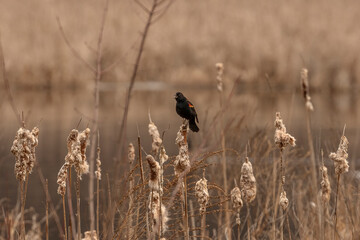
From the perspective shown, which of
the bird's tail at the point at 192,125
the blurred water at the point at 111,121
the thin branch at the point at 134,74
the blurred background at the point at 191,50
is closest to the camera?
the thin branch at the point at 134,74

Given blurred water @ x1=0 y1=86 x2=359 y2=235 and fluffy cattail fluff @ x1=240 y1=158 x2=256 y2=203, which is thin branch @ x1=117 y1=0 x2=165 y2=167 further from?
blurred water @ x1=0 y1=86 x2=359 y2=235

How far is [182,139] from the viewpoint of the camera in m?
2.41

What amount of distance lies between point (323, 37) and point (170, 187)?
30.6m

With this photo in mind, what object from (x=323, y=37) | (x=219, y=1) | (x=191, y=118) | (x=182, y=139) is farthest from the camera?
(x=219, y=1)

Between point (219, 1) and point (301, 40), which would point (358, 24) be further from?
point (219, 1)

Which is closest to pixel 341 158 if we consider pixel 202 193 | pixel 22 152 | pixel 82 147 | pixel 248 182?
pixel 248 182

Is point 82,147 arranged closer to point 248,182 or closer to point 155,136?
point 155,136

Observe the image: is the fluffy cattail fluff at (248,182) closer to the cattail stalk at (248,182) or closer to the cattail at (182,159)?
the cattail stalk at (248,182)

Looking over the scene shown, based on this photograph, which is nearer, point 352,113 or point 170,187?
point 170,187

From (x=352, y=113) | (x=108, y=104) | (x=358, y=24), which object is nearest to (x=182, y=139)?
(x=352, y=113)

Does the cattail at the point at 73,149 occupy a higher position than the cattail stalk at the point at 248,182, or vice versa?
the cattail at the point at 73,149

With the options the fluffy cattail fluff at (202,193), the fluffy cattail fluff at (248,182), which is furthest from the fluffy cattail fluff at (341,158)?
the fluffy cattail fluff at (202,193)

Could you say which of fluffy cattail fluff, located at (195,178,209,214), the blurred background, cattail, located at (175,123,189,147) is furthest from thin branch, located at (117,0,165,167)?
the blurred background

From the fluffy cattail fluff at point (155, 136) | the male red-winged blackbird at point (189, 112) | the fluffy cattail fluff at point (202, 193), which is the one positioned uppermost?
the male red-winged blackbird at point (189, 112)
